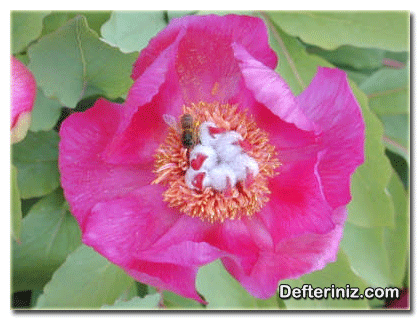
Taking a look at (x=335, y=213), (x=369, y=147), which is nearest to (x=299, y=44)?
(x=369, y=147)

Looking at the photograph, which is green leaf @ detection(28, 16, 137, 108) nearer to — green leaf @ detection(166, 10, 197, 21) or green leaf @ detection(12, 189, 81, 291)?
green leaf @ detection(166, 10, 197, 21)

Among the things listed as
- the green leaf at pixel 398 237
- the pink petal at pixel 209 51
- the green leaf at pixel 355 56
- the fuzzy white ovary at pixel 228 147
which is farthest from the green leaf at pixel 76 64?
the green leaf at pixel 398 237

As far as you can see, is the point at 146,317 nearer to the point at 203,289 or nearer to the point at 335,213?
the point at 203,289

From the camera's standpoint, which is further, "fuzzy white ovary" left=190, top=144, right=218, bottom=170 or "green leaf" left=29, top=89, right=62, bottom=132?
"green leaf" left=29, top=89, right=62, bottom=132

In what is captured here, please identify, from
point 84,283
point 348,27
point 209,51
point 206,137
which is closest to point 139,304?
point 84,283

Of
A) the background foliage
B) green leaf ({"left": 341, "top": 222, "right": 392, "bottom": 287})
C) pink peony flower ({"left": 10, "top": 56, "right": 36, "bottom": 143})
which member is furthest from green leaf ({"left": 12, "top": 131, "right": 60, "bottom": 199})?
green leaf ({"left": 341, "top": 222, "right": 392, "bottom": 287})

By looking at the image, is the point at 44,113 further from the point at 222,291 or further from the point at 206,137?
the point at 222,291
